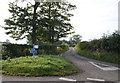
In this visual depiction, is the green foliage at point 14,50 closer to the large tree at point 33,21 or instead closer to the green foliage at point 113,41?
the large tree at point 33,21

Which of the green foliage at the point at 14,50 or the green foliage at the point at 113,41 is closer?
the green foliage at the point at 113,41

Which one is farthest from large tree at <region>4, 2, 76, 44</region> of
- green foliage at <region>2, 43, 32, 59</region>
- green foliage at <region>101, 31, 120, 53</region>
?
green foliage at <region>101, 31, 120, 53</region>

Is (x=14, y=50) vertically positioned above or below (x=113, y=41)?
below

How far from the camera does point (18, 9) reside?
17.3 meters

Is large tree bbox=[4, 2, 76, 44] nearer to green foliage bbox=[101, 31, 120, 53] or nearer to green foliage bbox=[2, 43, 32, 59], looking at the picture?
green foliage bbox=[2, 43, 32, 59]

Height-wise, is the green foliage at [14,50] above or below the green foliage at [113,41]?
below

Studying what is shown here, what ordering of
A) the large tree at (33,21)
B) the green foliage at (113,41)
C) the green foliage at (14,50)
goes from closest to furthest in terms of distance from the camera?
the green foliage at (113,41) < the green foliage at (14,50) < the large tree at (33,21)

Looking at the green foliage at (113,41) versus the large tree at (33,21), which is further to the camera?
the large tree at (33,21)

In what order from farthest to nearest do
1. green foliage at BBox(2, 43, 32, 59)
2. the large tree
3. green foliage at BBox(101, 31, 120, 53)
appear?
1. the large tree
2. green foliage at BBox(2, 43, 32, 59)
3. green foliage at BBox(101, 31, 120, 53)

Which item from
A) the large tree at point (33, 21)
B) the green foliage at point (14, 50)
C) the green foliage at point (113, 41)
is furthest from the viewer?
the large tree at point (33, 21)

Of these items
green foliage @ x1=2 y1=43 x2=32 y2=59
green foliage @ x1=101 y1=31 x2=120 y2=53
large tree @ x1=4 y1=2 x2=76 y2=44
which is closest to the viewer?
green foliage @ x1=101 y1=31 x2=120 y2=53

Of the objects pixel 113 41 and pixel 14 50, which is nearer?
pixel 113 41

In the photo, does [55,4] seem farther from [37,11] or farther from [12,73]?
[12,73]

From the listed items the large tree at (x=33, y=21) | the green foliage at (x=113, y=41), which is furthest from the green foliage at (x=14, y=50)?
the green foliage at (x=113, y=41)
